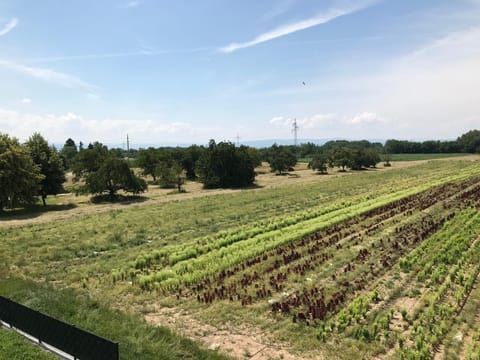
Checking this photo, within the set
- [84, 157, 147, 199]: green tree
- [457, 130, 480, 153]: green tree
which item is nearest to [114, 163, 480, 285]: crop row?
[84, 157, 147, 199]: green tree

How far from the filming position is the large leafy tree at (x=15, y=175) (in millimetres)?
25875

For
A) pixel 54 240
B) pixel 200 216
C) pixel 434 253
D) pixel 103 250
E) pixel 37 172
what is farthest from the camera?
pixel 37 172

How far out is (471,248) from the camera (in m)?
12.8

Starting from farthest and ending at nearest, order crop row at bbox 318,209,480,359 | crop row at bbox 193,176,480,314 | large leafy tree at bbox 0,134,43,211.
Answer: large leafy tree at bbox 0,134,43,211 → crop row at bbox 193,176,480,314 → crop row at bbox 318,209,480,359

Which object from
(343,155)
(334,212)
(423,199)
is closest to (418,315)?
(334,212)

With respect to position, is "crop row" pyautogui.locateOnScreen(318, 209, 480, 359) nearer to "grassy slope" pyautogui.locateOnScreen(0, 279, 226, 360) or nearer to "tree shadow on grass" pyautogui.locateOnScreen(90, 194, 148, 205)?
"grassy slope" pyautogui.locateOnScreen(0, 279, 226, 360)

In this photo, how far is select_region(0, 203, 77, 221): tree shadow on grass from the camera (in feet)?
83.7

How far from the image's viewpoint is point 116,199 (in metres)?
36.1

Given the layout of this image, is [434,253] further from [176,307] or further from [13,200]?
[13,200]

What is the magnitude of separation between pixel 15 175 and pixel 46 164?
5.16 m

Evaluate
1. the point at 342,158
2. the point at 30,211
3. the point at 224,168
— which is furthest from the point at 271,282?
the point at 342,158

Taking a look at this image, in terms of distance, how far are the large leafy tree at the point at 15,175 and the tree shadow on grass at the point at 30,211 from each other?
0.67 metres

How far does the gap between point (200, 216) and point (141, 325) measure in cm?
1502

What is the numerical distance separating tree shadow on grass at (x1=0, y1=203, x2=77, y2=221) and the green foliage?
17.6 m
